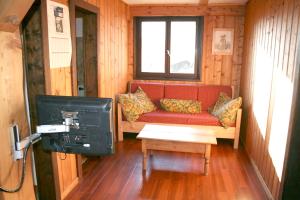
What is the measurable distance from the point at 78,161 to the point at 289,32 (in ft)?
8.29

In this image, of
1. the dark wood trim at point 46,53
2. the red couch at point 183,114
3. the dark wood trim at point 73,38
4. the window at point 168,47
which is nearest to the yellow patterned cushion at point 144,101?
the red couch at point 183,114

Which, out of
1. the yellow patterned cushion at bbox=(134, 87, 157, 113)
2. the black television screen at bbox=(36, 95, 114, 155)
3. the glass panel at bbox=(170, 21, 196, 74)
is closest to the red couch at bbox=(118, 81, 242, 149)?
the yellow patterned cushion at bbox=(134, 87, 157, 113)

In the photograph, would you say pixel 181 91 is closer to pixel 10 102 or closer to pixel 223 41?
pixel 223 41

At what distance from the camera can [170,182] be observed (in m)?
2.86

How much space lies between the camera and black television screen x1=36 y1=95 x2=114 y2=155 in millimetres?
1305

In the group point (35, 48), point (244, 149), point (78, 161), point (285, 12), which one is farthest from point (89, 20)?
point (244, 149)

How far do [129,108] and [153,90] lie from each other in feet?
2.69

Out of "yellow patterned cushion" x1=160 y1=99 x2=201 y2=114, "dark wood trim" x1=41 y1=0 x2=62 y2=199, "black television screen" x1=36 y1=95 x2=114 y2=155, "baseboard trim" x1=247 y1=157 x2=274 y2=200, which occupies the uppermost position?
"dark wood trim" x1=41 y1=0 x2=62 y2=199

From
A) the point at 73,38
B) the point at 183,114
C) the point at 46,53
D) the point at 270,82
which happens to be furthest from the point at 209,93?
the point at 46,53

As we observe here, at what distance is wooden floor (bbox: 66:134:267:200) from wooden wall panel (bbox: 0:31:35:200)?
120 centimetres

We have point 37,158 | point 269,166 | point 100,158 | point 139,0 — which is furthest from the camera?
point 139,0

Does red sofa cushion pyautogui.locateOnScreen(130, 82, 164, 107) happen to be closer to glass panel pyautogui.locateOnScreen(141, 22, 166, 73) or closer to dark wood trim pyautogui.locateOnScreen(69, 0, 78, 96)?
glass panel pyautogui.locateOnScreen(141, 22, 166, 73)


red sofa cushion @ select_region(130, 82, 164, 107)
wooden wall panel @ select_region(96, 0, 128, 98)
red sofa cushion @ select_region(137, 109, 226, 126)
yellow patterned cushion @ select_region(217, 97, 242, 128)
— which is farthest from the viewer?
red sofa cushion @ select_region(130, 82, 164, 107)

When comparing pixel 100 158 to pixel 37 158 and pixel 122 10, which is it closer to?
pixel 37 158
